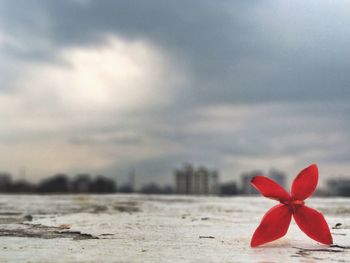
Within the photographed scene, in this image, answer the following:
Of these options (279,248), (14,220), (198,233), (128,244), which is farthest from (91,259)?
(14,220)

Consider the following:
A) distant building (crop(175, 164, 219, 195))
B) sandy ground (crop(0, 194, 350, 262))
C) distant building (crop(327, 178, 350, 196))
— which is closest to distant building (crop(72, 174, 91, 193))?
distant building (crop(175, 164, 219, 195))

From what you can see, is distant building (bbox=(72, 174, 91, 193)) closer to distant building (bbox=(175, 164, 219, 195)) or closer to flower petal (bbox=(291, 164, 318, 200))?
distant building (bbox=(175, 164, 219, 195))

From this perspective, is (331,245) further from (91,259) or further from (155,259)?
(91,259)

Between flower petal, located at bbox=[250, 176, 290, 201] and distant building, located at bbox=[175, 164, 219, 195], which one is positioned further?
distant building, located at bbox=[175, 164, 219, 195]

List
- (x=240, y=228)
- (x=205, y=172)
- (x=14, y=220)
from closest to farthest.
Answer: (x=240, y=228), (x=14, y=220), (x=205, y=172)

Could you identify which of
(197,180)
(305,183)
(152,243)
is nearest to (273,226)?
(305,183)

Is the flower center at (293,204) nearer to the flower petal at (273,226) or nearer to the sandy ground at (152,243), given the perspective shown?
the flower petal at (273,226)

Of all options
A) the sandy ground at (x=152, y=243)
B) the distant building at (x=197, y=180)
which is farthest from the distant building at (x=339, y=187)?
the sandy ground at (x=152, y=243)
